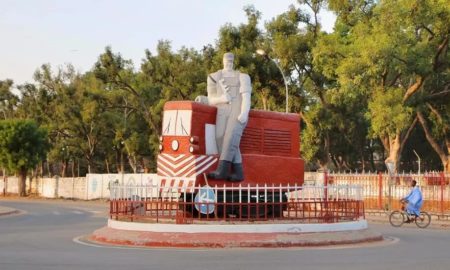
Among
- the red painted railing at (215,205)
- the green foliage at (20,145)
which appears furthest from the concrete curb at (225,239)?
the green foliage at (20,145)

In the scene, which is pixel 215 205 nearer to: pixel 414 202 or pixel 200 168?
pixel 200 168

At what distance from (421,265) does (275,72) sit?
1336 inches

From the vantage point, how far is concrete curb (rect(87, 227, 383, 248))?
16.3m

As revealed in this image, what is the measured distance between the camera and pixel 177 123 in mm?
19016

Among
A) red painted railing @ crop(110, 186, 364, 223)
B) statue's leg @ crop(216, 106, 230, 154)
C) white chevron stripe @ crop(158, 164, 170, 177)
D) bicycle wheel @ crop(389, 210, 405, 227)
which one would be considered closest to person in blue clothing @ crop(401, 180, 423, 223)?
bicycle wheel @ crop(389, 210, 405, 227)

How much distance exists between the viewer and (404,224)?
1059 inches

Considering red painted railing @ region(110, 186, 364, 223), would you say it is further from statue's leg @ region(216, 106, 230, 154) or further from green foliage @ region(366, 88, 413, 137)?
green foliage @ region(366, 88, 413, 137)

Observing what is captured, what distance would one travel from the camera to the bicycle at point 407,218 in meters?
25.7

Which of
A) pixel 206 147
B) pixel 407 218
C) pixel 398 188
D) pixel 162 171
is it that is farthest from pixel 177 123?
pixel 398 188

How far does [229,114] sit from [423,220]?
33.7 feet

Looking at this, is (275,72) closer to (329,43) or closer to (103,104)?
(329,43)

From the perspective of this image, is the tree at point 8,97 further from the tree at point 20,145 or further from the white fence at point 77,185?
the tree at point 20,145

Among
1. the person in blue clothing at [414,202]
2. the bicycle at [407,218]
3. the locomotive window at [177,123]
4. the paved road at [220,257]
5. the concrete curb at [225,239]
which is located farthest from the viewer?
the bicycle at [407,218]

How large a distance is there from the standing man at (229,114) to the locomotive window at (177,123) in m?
0.97
